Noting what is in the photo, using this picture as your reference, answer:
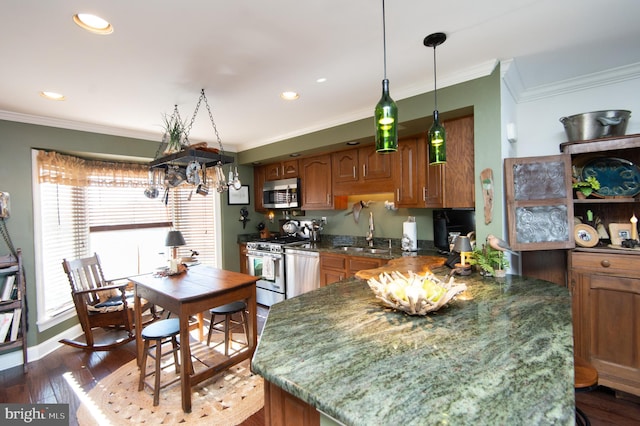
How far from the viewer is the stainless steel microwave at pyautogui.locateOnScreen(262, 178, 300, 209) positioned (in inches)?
169

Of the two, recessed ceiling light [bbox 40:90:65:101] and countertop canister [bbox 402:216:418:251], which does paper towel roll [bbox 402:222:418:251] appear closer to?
countertop canister [bbox 402:216:418:251]

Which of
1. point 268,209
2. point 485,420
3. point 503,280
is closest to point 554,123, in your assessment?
point 503,280

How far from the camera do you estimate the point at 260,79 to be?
2297 mm

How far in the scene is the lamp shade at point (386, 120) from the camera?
1298 mm

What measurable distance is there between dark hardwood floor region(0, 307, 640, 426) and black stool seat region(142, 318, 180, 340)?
0.65 m

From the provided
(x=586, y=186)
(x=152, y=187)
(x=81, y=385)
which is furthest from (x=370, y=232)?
(x=81, y=385)

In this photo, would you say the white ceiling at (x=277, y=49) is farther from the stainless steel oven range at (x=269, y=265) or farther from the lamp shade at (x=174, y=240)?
the stainless steel oven range at (x=269, y=265)

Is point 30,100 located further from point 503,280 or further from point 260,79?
point 503,280

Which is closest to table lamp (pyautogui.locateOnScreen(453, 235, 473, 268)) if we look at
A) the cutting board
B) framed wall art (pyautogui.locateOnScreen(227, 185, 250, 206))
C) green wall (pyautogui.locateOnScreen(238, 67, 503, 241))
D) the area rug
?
the cutting board

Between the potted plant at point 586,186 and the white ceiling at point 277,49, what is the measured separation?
0.84 metres

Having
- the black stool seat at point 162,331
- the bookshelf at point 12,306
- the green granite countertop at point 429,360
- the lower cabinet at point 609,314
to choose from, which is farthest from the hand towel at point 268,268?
the lower cabinet at point 609,314

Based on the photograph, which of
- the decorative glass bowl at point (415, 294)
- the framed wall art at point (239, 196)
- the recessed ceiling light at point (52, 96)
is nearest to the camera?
the decorative glass bowl at point (415, 294)

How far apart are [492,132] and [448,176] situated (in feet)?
1.59

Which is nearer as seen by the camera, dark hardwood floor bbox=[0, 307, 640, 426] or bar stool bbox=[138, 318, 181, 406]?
dark hardwood floor bbox=[0, 307, 640, 426]
